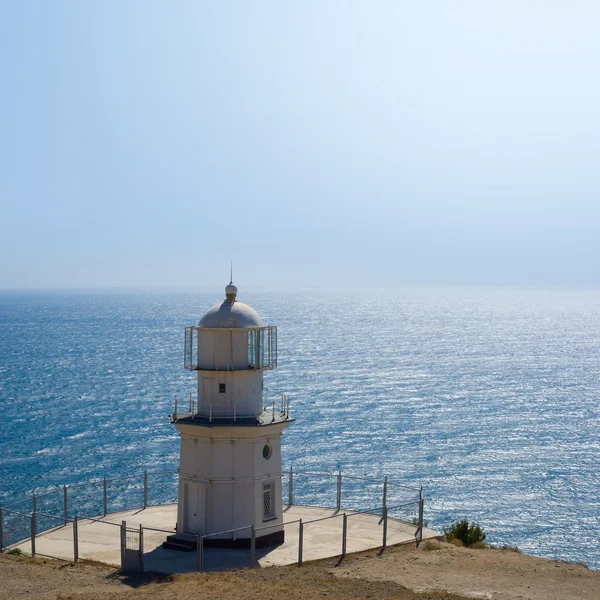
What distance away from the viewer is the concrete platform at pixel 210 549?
830 inches

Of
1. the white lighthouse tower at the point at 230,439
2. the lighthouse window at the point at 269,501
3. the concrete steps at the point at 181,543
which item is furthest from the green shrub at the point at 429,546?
the concrete steps at the point at 181,543

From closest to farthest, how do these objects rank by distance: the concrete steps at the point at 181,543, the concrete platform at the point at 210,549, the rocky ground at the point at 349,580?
the rocky ground at the point at 349,580, the concrete platform at the point at 210,549, the concrete steps at the point at 181,543

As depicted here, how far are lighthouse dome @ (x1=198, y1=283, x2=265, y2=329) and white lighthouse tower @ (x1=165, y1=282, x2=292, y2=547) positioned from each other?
0.03 metres

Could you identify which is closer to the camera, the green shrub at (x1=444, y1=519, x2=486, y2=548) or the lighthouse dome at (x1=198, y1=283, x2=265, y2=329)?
the lighthouse dome at (x1=198, y1=283, x2=265, y2=329)

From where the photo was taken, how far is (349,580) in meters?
18.3

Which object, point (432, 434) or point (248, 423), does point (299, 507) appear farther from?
point (432, 434)

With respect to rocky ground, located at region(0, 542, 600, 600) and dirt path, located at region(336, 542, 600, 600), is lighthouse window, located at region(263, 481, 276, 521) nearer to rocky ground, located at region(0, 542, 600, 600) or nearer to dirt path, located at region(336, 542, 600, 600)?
rocky ground, located at region(0, 542, 600, 600)

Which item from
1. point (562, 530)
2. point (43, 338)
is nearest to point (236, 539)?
point (562, 530)

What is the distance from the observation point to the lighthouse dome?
23.1 m

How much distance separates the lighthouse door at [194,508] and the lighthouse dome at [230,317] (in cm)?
472

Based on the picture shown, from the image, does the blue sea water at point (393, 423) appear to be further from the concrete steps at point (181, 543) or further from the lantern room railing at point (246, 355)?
the lantern room railing at point (246, 355)

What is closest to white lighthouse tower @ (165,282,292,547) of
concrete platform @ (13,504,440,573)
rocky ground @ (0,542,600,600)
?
concrete platform @ (13,504,440,573)

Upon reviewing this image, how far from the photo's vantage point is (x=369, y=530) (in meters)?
24.0

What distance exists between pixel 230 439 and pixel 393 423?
45971mm
